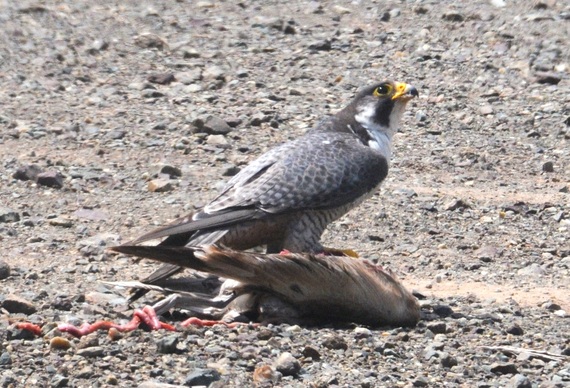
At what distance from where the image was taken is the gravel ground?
587 cm

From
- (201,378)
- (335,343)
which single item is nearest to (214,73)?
(335,343)

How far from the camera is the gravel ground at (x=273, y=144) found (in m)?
5.87

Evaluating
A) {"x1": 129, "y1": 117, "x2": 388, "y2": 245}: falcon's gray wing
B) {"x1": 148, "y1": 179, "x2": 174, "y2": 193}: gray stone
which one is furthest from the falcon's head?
{"x1": 148, "y1": 179, "x2": 174, "y2": 193}: gray stone

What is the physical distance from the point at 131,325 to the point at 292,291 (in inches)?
29.9

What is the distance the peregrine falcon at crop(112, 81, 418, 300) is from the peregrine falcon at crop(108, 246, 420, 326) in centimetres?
36

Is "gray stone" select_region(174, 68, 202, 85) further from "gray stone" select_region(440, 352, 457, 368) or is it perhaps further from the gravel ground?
"gray stone" select_region(440, 352, 457, 368)

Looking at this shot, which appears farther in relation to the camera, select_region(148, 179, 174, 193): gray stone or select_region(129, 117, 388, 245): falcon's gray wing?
select_region(148, 179, 174, 193): gray stone

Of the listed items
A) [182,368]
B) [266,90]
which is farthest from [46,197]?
[182,368]

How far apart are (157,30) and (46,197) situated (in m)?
4.62

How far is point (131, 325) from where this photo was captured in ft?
20.2

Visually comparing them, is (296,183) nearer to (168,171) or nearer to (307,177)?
(307,177)

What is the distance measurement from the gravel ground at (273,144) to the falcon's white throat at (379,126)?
624mm

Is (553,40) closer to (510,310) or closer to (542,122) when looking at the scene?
(542,122)

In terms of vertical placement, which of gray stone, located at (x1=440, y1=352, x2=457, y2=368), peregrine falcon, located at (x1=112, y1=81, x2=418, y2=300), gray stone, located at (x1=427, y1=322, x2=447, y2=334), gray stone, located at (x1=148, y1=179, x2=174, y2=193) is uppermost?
peregrine falcon, located at (x1=112, y1=81, x2=418, y2=300)
